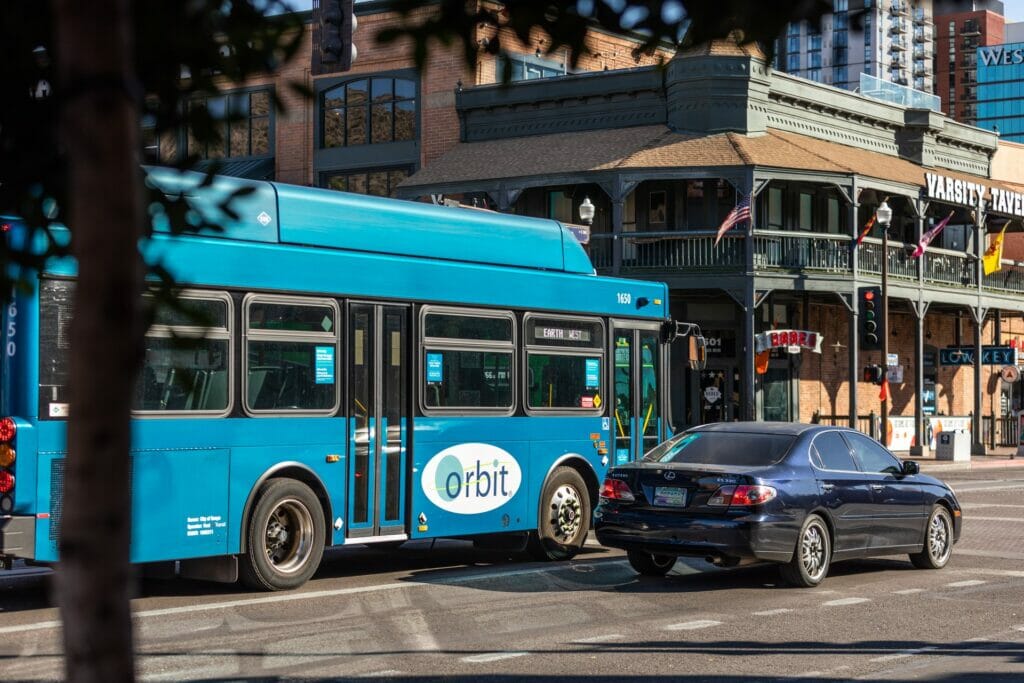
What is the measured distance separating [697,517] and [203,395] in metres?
4.28

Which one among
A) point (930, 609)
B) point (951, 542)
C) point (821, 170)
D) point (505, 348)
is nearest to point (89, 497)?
point (930, 609)

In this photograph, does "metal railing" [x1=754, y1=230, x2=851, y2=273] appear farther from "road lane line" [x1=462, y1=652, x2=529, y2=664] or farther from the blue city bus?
"road lane line" [x1=462, y1=652, x2=529, y2=664]

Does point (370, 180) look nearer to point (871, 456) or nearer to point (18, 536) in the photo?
point (871, 456)

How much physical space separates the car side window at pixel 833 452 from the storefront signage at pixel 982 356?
3164 cm

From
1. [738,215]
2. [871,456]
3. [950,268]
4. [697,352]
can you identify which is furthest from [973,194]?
[871,456]

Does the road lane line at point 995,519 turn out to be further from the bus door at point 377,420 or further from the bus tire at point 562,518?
the bus door at point 377,420

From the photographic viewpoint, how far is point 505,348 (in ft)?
48.3

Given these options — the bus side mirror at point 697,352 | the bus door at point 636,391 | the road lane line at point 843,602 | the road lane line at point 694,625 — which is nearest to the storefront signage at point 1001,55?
the bus side mirror at point 697,352

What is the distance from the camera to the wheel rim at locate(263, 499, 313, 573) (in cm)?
1270

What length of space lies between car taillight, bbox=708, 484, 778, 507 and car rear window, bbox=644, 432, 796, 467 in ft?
1.60

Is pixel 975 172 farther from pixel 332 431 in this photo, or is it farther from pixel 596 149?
pixel 332 431

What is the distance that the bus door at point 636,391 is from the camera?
16.3 metres

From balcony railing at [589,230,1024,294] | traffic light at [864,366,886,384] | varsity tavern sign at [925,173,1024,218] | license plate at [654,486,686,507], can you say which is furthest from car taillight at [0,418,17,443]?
varsity tavern sign at [925,173,1024,218]

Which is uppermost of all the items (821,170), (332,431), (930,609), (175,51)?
(821,170)
